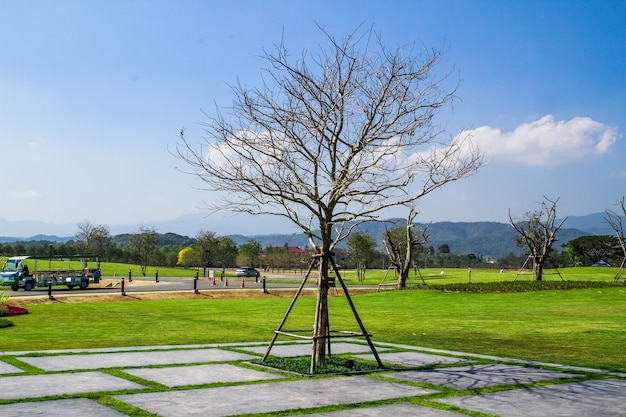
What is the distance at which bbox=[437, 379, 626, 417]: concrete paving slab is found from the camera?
28.3ft

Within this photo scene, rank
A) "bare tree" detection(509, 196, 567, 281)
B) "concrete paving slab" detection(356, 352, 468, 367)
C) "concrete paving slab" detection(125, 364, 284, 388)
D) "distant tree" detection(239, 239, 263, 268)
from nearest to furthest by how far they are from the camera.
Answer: "concrete paving slab" detection(125, 364, 284, 388) → "concrete paving slab" detection(356, 352, 468, 367) → "bare tree" detection(509, 196, 567, 281) → "distant tree" detection(239, 239, 263, 268)

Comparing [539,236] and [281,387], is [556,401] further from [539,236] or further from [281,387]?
[539,236]

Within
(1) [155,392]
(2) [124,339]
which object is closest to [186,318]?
(2) [124,339]

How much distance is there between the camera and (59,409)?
27.3 ft

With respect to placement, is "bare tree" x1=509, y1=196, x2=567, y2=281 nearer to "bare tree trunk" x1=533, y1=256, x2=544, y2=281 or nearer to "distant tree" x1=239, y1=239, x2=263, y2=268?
"bare tree trunk" x1=533, y1=256, x2=544, y2=281

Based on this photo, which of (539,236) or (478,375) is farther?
(539,236)

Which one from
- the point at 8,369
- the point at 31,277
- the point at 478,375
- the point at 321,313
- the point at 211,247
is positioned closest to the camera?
the point at 8,369

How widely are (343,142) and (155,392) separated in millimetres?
5678

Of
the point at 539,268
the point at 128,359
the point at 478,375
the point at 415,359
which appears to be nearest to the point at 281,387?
the point at 478,375

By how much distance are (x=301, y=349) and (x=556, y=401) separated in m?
6.75

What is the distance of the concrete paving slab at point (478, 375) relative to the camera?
10.9m

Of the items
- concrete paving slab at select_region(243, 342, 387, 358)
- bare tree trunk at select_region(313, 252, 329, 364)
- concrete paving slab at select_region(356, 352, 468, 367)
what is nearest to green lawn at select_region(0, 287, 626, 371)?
concrete paving slab at select_region(356, 352, 468, 367)

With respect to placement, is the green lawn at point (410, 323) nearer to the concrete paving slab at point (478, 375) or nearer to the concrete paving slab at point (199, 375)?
the concrete paving slab at point (478, 375)

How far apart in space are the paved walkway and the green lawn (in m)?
2.45
